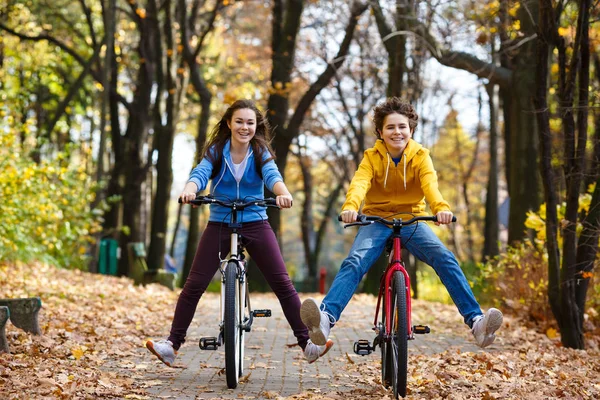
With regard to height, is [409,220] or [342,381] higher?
[409,220]

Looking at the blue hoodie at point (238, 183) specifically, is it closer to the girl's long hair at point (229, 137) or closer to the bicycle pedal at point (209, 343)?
the girl's long hair at point (229, 137)

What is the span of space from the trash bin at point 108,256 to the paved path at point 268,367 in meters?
13.6

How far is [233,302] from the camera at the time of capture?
642cm

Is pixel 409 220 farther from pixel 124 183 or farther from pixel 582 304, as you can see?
pixel 124 183

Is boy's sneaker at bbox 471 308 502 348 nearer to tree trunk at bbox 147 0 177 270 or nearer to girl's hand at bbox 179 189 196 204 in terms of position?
girl's hand at bbox 179 189 196 204

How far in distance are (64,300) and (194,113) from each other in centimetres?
2268

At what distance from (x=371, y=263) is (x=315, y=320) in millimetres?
593

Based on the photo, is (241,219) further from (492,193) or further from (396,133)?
(492,193)

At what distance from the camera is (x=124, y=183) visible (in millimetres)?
25406

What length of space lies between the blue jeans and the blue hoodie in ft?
3.16

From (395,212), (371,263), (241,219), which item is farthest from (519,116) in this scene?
(371,263)

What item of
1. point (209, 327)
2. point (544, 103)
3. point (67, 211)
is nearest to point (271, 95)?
point (67, 211)

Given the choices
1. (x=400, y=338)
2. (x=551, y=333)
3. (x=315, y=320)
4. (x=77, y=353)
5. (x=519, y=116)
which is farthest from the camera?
(x=519, y=116)

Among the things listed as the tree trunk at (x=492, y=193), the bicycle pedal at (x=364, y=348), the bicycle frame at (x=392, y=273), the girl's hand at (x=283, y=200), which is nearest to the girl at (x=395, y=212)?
the bicycle frame at (x=392, y=273)
